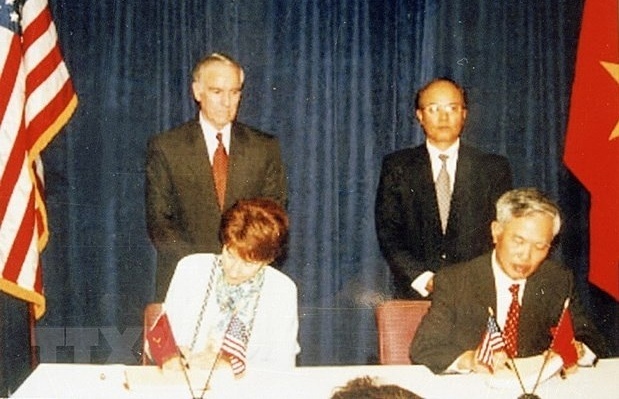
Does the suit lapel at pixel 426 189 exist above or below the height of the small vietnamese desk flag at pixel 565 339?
above

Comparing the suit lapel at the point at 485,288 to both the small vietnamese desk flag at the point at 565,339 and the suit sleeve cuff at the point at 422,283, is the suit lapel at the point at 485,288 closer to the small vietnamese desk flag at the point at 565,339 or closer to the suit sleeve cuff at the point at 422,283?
the small vietnamese desk flag at the point at 565,339

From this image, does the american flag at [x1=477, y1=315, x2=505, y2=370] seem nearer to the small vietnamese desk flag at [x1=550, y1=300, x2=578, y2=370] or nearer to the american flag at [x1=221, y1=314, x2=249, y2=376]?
the small vietnamese desk flag at [x1=550, y1=300, x2=578, y2=370]

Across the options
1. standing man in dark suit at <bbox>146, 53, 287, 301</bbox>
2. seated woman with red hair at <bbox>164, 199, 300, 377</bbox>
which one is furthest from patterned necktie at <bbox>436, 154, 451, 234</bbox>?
seated woman with red hair at <bbox>164, 199, 300, 377</bbox>

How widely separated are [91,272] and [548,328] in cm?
309

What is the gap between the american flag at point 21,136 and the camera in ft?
13.4

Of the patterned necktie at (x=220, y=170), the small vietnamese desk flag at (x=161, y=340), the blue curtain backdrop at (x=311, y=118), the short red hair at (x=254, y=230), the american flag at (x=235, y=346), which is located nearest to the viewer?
the small vietnamese desk flag at (x=161, y=340)

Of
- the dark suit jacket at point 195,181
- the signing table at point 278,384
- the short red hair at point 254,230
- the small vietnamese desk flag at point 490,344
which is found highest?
the dark suit jacket at point 195,181

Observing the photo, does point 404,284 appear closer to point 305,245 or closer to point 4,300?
point 305,245

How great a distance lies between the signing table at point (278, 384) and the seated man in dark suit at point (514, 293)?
17cm

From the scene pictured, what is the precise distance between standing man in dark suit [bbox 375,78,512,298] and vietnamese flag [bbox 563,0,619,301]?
1.33 feet

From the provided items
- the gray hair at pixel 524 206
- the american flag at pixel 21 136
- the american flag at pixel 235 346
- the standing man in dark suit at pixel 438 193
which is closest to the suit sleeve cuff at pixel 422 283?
the standing man in dark suit at pixel 438 193

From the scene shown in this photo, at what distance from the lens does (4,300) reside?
4734mm

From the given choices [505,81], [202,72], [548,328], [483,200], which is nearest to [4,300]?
[202,72]

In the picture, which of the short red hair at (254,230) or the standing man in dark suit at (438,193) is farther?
the standing man in dark suit at (438,193)
